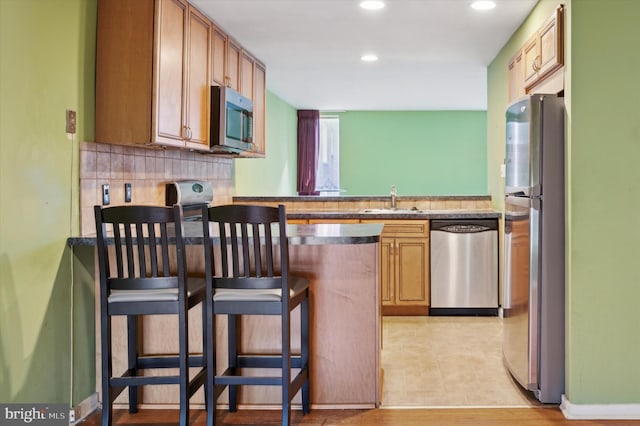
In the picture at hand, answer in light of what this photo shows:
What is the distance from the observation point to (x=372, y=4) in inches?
135

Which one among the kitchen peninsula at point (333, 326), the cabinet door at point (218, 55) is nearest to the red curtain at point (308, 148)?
the cabinet door at point (218, 55)

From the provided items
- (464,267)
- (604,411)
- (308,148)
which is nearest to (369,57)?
(464,267)

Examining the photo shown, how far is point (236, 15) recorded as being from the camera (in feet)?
12.1

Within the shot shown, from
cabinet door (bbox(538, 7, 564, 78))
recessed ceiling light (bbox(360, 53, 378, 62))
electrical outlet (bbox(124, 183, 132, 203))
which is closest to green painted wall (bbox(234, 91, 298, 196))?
recessed ceiling light (bbox(360, 53, 378, 62))

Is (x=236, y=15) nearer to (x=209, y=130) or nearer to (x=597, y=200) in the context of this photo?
(x=209, y=130)

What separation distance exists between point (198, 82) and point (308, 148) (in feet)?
17.3

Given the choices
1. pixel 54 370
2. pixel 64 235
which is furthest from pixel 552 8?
pixel 54 370

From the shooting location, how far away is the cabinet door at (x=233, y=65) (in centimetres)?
411

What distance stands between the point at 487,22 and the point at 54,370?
3.42 m

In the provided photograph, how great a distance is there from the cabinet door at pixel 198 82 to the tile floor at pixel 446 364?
1885 mm

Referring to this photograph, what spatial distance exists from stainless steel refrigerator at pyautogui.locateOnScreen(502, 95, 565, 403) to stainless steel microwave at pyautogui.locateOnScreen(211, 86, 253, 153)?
1.96 metres

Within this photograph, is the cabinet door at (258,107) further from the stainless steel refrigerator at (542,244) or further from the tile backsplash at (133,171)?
the stainless steel refrigerator at (542,244)

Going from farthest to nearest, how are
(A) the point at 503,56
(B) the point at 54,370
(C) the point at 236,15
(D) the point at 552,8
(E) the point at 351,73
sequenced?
(E) the point at 351,73, (A) the point at 503,56, (C) the point at 236,15, (D) the point at 552,8, (B) the point at 54,370

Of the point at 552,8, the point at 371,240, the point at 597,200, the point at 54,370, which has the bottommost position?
the point at 54,370
